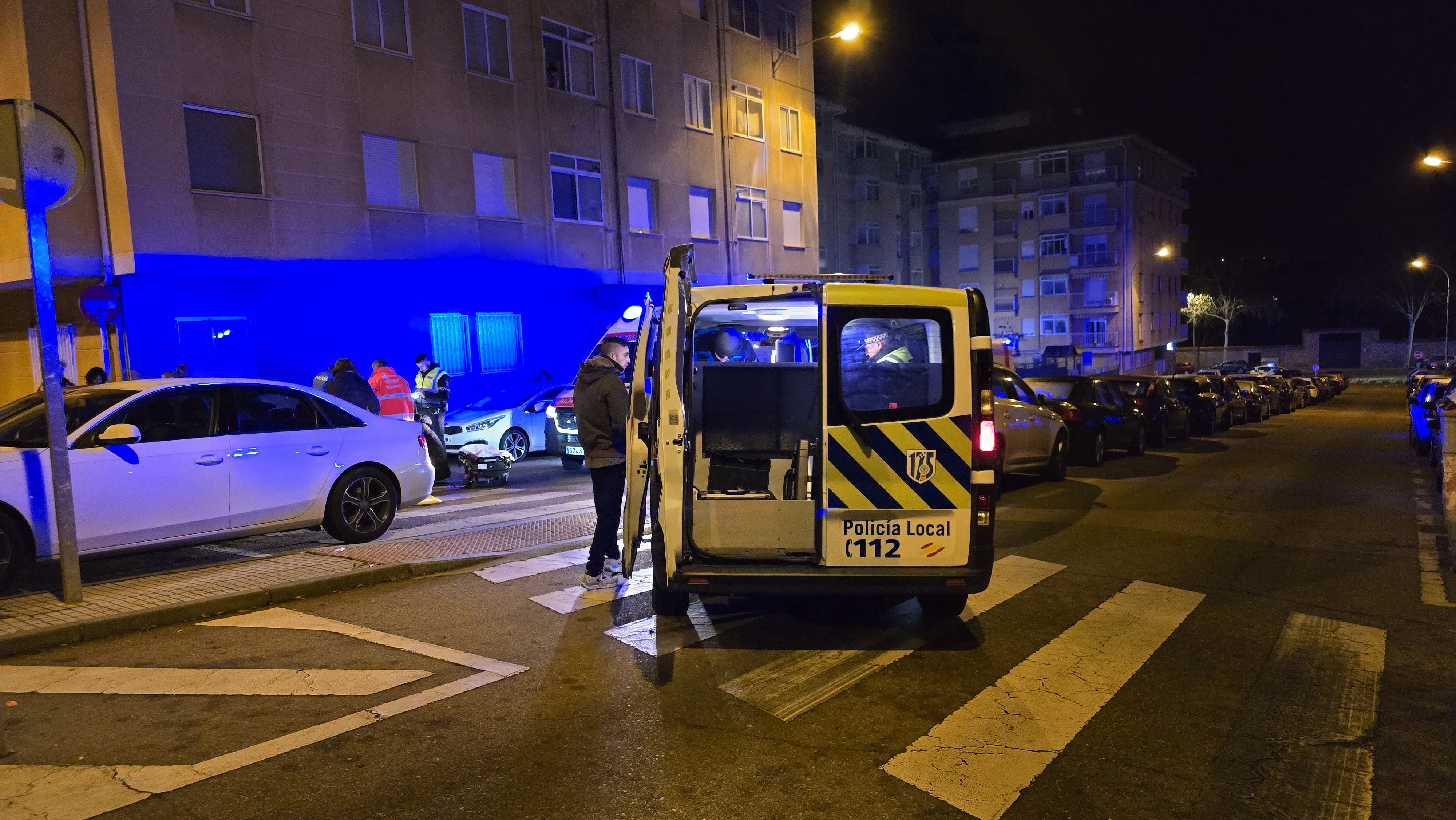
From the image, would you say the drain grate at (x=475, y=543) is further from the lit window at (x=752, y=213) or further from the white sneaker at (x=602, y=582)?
the lit window at (x=752, y=213)

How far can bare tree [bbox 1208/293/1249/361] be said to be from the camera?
74.3m

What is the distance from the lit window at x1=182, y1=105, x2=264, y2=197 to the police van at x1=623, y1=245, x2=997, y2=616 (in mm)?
14162

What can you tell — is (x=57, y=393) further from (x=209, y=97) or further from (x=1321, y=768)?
(x=209, y=97)

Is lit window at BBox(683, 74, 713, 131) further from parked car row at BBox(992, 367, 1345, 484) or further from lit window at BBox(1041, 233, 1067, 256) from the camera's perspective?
lit window at BBox(1041, 233, 1067, 256)

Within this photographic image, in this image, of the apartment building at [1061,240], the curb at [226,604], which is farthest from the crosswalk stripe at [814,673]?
the apartment building at [1061,240]

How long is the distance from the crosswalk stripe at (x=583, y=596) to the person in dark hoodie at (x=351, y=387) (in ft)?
19.6

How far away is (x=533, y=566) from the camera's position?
7945 millimetres

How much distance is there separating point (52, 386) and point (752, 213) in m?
23.7

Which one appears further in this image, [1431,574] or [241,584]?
[1431,574]

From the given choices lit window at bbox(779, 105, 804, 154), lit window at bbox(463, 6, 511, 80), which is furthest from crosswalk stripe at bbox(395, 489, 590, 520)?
lit window at bbox(779, 105, 804, 154)

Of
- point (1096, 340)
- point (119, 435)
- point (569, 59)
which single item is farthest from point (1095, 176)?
point (119, 435)

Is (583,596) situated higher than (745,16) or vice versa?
(745,16)

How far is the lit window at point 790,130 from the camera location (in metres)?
30.0

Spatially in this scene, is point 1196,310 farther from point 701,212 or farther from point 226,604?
point 226,604
